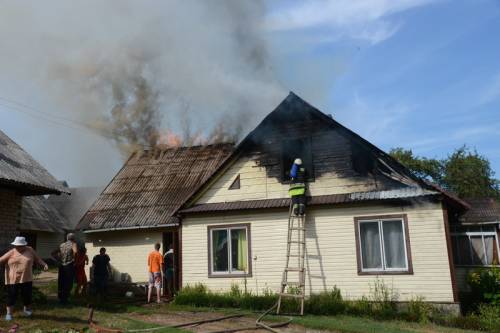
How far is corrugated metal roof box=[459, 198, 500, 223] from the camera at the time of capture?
14.5 metres

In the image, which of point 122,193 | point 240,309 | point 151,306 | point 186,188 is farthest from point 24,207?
point 240,309

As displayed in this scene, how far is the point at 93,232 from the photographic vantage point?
1552 cm

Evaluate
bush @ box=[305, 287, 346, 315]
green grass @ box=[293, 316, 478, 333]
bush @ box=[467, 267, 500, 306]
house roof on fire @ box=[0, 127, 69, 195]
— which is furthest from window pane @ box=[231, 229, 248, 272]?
bush @ box=[467, 267, 500, 306]

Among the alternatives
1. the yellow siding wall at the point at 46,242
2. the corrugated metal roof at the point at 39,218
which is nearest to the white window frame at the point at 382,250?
the corrugated metal roof at the point at 39,218

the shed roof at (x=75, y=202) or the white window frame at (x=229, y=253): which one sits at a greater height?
the shed roof at (x=75, y=202)

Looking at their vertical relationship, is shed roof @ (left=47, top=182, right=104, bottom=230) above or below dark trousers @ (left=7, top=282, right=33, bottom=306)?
above

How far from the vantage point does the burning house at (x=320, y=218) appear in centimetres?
1066

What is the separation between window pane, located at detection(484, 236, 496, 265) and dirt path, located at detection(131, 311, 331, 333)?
30.4ft

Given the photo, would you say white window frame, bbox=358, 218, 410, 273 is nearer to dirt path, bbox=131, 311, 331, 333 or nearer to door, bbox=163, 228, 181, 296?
dirt path, bbox=131, 311, 331, 333

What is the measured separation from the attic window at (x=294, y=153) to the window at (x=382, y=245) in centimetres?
229

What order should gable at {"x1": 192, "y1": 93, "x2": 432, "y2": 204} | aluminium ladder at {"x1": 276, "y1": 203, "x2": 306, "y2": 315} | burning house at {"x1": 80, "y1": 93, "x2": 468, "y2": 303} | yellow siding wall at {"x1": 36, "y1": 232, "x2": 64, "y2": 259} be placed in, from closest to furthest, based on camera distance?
1. burning house at {"x1": 80, "y1": 93, "x2": 468, "y2": 303}
2. aluminium ladder at {"x1": 276, "y1": 203, "x2": 306, "y2": 315}
3. gable at {"x1": 192, "y1": 93, "x2": 432, "y2": 204}
4. yellow siding wall at {"x1": 36, "y1": 232, "x2": 64, "y2": 259}

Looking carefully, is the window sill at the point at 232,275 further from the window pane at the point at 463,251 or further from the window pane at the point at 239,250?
the window pane at the point at 463,251

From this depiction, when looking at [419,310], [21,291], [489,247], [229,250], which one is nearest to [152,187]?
[229,250]

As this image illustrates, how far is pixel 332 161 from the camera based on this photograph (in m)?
12.0
